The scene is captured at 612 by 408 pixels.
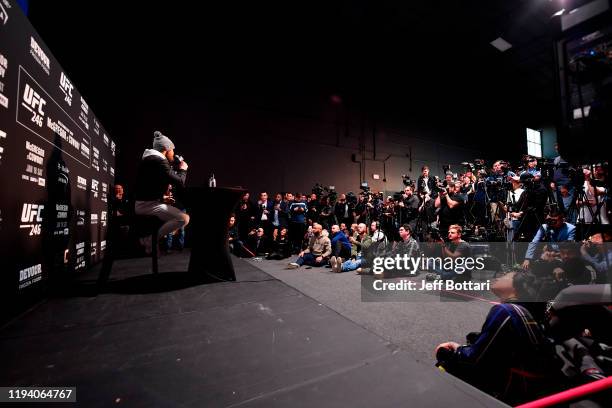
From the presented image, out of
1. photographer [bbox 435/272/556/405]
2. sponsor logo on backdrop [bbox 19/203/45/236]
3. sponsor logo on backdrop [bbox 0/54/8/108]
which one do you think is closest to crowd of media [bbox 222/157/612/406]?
photographer [bbox 435/272/556/405]

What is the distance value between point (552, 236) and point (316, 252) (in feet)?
10.8

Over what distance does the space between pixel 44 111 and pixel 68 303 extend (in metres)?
1.55

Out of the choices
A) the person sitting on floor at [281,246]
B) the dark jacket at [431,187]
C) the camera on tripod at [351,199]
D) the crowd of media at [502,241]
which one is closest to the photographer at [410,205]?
the crowd of media at [502,241]

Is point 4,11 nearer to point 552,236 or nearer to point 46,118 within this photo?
point 46,118

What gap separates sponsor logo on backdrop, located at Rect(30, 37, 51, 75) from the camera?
1948 mm

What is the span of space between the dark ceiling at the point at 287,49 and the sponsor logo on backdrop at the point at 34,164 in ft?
14.4

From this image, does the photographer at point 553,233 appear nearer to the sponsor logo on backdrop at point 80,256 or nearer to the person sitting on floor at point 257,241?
the person sitting on floor at point 257,241

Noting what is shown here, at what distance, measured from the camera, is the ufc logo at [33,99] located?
1.85m

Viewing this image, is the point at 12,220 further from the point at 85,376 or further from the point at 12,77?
the point at 85,376

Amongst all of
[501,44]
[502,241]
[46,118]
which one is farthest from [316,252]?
[501,44]

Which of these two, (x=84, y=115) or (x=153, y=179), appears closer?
(x=153, y=179)

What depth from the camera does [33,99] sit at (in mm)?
1943

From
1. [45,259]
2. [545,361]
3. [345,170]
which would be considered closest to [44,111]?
[45,259]

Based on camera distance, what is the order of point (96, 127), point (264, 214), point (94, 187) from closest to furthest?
point (94, 187) < point (96, 127) < point (264, 214)
